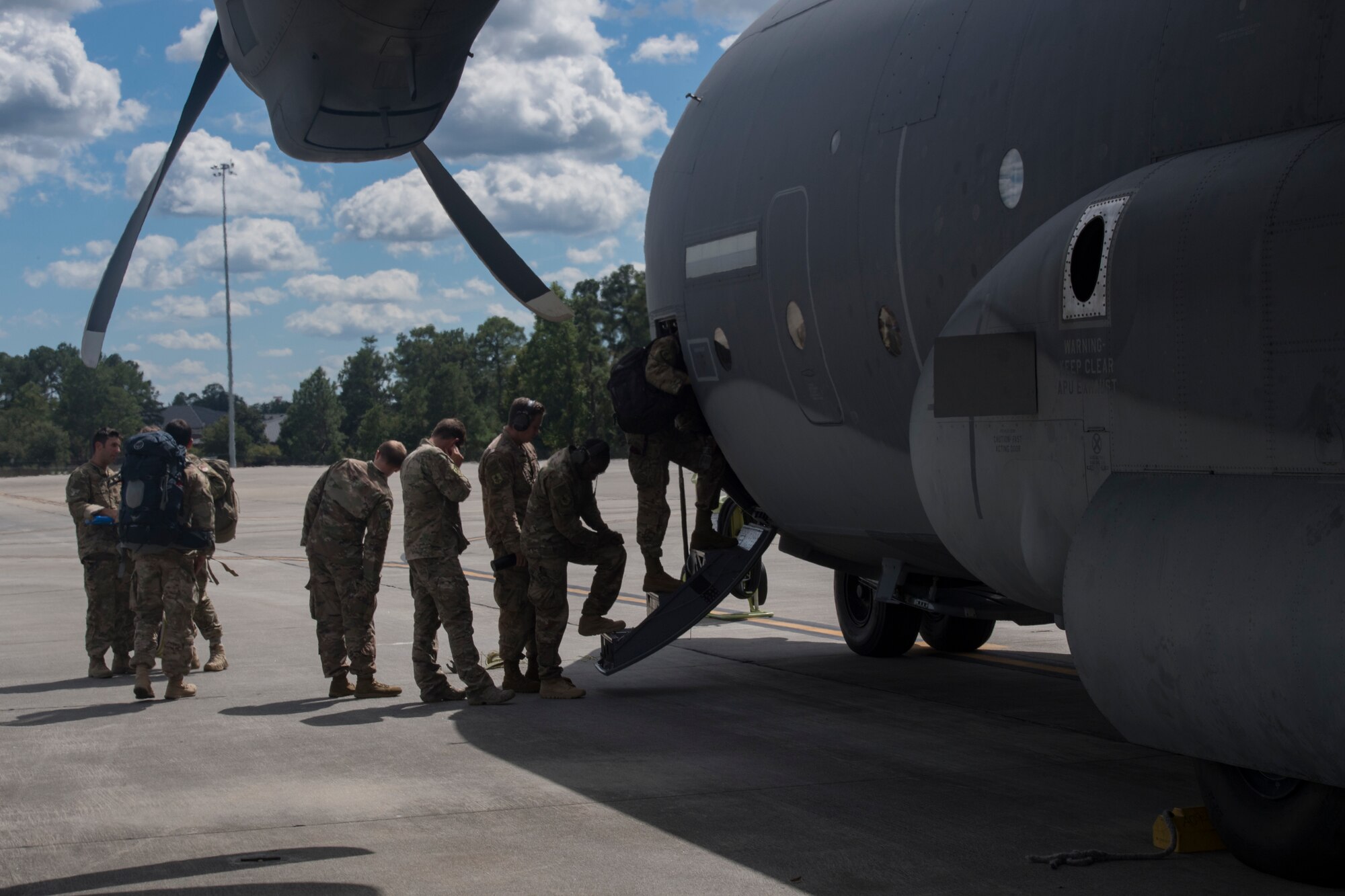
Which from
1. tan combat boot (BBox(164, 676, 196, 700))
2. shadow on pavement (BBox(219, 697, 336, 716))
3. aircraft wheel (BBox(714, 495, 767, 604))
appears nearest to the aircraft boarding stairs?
aircraft wheel (BBox(714, 495, 767, 604))

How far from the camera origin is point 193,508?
425 inches

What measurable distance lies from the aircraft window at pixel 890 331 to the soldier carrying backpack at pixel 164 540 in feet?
19.3

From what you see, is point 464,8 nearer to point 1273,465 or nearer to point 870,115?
point 870,115

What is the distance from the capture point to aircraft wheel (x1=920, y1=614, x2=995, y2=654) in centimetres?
1242

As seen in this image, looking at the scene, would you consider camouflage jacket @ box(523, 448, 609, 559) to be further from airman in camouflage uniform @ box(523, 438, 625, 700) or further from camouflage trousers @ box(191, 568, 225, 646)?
camouflage trousers @ box(191, 568, 225, 646)

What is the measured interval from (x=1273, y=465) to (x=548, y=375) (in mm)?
82805

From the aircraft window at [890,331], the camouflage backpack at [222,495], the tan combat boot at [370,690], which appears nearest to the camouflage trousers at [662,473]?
the tan combat boot at [370,690]

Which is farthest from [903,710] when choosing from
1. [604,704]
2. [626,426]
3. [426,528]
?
[426,528]

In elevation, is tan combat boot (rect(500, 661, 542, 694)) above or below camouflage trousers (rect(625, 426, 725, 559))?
below

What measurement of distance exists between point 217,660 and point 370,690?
93.8 inches

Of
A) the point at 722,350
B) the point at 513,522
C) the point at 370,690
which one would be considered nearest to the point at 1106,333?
the point at 722,350

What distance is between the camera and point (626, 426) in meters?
10.6

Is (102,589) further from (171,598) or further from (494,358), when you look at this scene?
(494,358)

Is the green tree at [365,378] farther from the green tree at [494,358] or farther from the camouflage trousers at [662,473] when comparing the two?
the camouflage trousers at [662,473]
